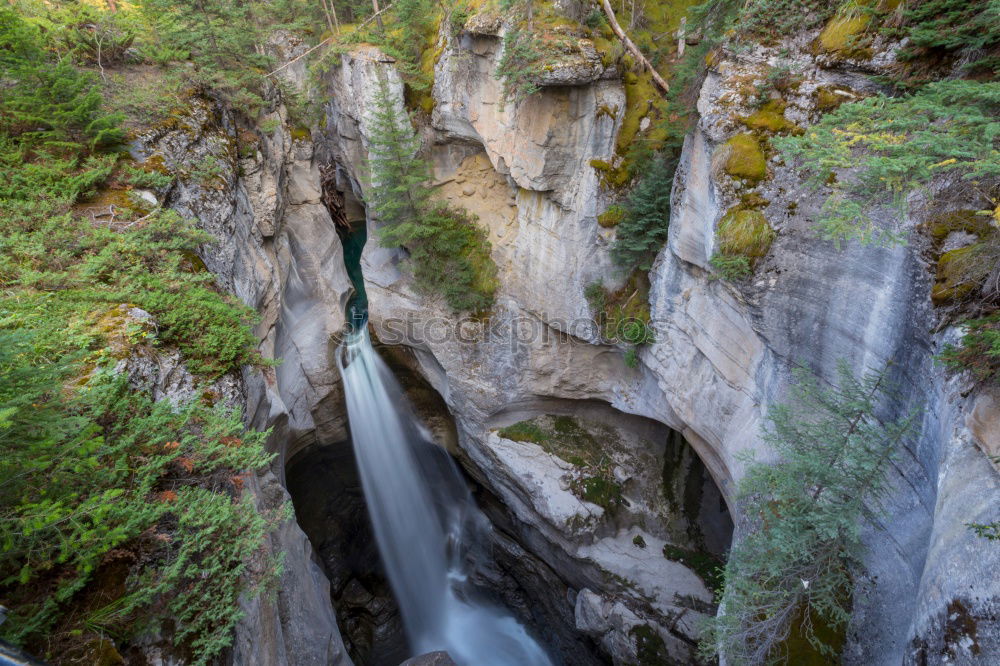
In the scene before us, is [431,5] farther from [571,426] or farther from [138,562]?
[138,562]

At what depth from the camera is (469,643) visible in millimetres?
15461

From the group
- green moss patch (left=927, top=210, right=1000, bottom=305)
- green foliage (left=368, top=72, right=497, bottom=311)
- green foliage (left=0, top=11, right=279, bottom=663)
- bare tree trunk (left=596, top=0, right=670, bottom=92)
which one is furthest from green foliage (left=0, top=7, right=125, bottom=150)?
green moss patch (left=927, top=210, right=1000, bottom=305)

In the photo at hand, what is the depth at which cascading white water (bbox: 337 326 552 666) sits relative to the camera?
15695mm

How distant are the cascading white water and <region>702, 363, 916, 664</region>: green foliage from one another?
1046 centimetres

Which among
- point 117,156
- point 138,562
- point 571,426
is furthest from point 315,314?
point 138,562

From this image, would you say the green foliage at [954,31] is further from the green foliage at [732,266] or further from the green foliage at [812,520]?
the green foliage at [812,520]

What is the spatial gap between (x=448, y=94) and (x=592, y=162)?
5438 millimetres

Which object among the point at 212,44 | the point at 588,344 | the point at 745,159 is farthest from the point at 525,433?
the point at 212,44

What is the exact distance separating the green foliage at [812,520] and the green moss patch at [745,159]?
12.5 ft

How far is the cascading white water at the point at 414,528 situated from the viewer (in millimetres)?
15695

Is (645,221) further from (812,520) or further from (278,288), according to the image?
(278,288)

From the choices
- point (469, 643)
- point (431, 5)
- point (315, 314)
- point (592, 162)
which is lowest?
point (469, 643)

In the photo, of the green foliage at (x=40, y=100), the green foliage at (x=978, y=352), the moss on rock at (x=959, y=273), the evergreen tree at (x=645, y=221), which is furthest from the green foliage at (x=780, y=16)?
the green foliage at (x=40, y=100)

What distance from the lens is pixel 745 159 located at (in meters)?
8.51
